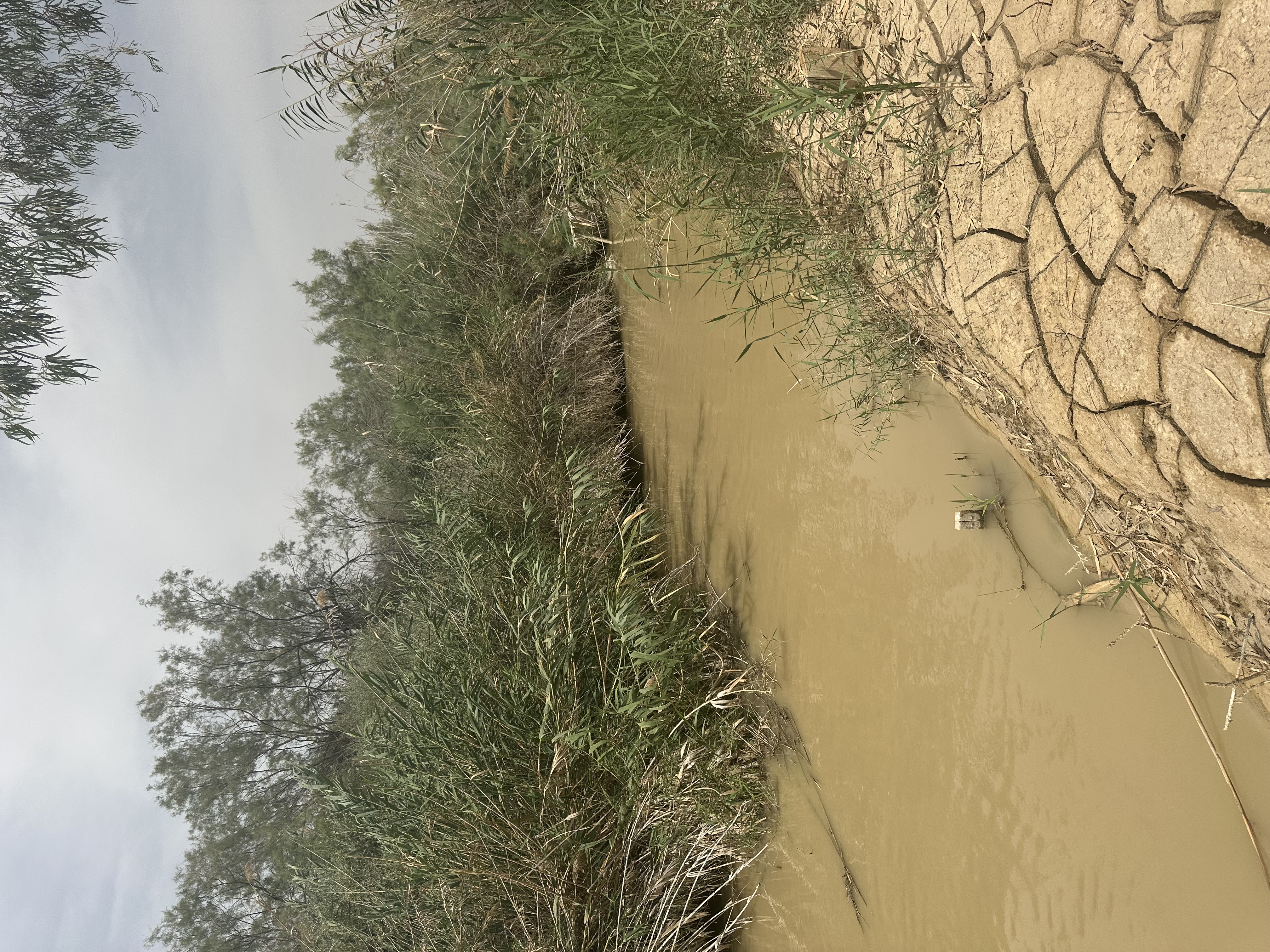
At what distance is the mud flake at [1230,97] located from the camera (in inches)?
47.8

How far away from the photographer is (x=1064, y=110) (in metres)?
1.63

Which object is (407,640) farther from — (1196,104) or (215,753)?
(215,753)

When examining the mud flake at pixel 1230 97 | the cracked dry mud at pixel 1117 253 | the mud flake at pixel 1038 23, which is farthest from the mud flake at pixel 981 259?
the mud flake at pixel 1230 97

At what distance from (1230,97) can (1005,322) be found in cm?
69

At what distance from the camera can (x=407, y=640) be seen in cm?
377

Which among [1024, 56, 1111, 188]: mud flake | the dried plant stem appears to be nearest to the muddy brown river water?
the dried plant stem

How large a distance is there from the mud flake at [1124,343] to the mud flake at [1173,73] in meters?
0.29

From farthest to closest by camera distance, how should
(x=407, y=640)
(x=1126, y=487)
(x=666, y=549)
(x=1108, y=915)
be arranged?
(x=666, y=549), (x=407, y=640), (x=1108, y=915), (x=1126, y=487)

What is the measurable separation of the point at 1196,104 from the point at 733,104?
1579 millimetres

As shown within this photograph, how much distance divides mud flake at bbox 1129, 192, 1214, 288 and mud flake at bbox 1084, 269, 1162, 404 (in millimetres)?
68

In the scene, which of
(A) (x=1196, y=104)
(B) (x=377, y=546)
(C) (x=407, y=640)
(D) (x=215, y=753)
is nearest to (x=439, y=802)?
(C) (x=407, y=640)

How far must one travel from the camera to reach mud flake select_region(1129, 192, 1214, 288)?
1351mm

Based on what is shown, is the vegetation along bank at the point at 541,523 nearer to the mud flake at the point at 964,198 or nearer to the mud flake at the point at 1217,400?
the mud flake at the point at 964,198

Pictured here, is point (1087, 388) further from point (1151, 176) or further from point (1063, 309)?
point (1151, 176)
